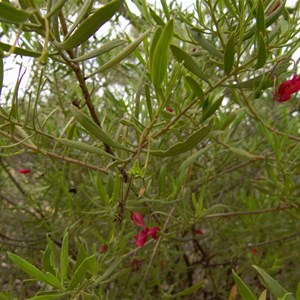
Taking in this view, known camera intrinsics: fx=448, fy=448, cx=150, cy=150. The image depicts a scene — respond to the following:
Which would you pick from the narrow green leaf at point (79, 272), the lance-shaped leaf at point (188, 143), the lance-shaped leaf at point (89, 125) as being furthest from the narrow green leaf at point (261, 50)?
the narrow green leaf at point (79, 272)

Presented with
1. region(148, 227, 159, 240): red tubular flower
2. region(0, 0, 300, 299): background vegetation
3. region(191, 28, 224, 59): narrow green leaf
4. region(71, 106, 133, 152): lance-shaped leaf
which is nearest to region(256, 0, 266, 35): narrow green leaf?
region(0, 0, 300, 299): background vegetation

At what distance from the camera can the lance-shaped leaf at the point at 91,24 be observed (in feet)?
1.54

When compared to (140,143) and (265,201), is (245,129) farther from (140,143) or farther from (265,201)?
(140,143)

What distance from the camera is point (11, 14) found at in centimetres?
42

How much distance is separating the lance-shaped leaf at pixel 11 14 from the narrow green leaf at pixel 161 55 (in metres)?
0.14

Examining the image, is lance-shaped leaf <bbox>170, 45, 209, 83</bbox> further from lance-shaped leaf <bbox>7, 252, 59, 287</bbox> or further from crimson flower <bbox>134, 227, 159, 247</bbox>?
crimson flower <bbox>134, 227, 159, 247</bbox>

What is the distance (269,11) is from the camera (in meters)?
0.69

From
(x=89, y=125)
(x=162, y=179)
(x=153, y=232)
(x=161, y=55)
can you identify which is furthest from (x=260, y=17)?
(x=153, y=232)

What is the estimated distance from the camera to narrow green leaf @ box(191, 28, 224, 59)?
2.23 feet

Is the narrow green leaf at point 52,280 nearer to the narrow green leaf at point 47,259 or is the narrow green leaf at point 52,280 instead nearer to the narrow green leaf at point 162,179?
the narrow green leaf at point 47,259

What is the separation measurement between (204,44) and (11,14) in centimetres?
34

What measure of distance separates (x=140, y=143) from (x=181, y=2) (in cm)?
45

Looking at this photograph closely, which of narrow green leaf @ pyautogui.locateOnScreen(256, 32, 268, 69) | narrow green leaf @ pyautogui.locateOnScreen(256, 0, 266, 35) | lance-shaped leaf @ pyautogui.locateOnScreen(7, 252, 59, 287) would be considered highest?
narrow green leaf @ pyautogui.locateOnScreen(256, 0, 266, 35)

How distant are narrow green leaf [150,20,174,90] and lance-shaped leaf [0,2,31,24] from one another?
14 centimetres
